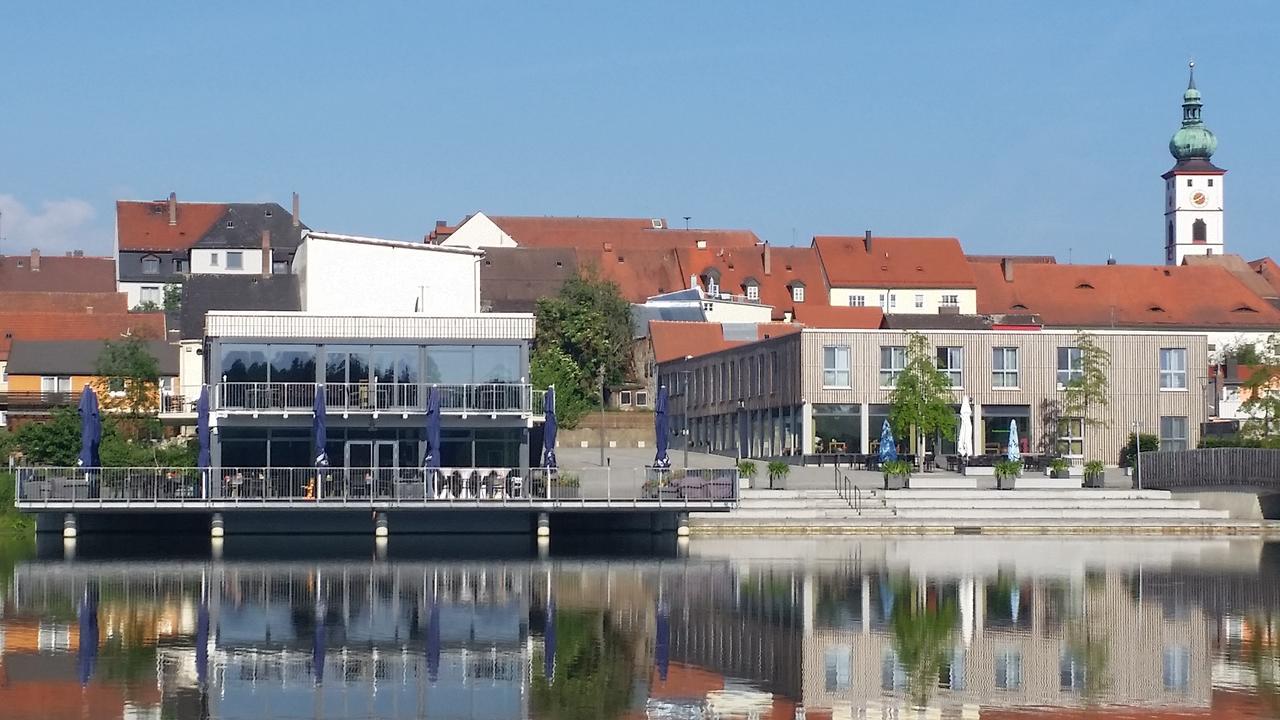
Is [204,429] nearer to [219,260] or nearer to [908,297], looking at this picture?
[219,260]

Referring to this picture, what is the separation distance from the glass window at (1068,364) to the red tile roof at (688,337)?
20.3m

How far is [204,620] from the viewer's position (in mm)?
29156

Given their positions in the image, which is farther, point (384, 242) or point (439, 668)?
point (384, 242)

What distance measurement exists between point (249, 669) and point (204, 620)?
5.78 metres

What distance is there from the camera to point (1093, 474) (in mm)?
56500

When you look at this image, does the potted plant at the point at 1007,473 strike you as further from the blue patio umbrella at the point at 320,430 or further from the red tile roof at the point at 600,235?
the red tile roof at the point at 600,235

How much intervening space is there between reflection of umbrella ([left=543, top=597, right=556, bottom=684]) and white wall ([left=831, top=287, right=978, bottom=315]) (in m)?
77.0

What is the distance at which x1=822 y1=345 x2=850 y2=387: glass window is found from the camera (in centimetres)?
6581

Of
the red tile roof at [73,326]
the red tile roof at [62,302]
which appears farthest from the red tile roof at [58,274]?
the red tile roof at [73,326]

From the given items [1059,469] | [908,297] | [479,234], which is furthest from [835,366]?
[479,234]

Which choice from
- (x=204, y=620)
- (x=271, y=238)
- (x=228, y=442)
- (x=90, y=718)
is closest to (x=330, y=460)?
(x=228, y=442)

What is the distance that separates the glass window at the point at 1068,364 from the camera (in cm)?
6612

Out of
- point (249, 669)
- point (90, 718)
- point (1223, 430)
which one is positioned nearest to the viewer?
point (90, 718)

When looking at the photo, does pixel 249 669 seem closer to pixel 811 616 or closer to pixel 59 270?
pixel 811 616
